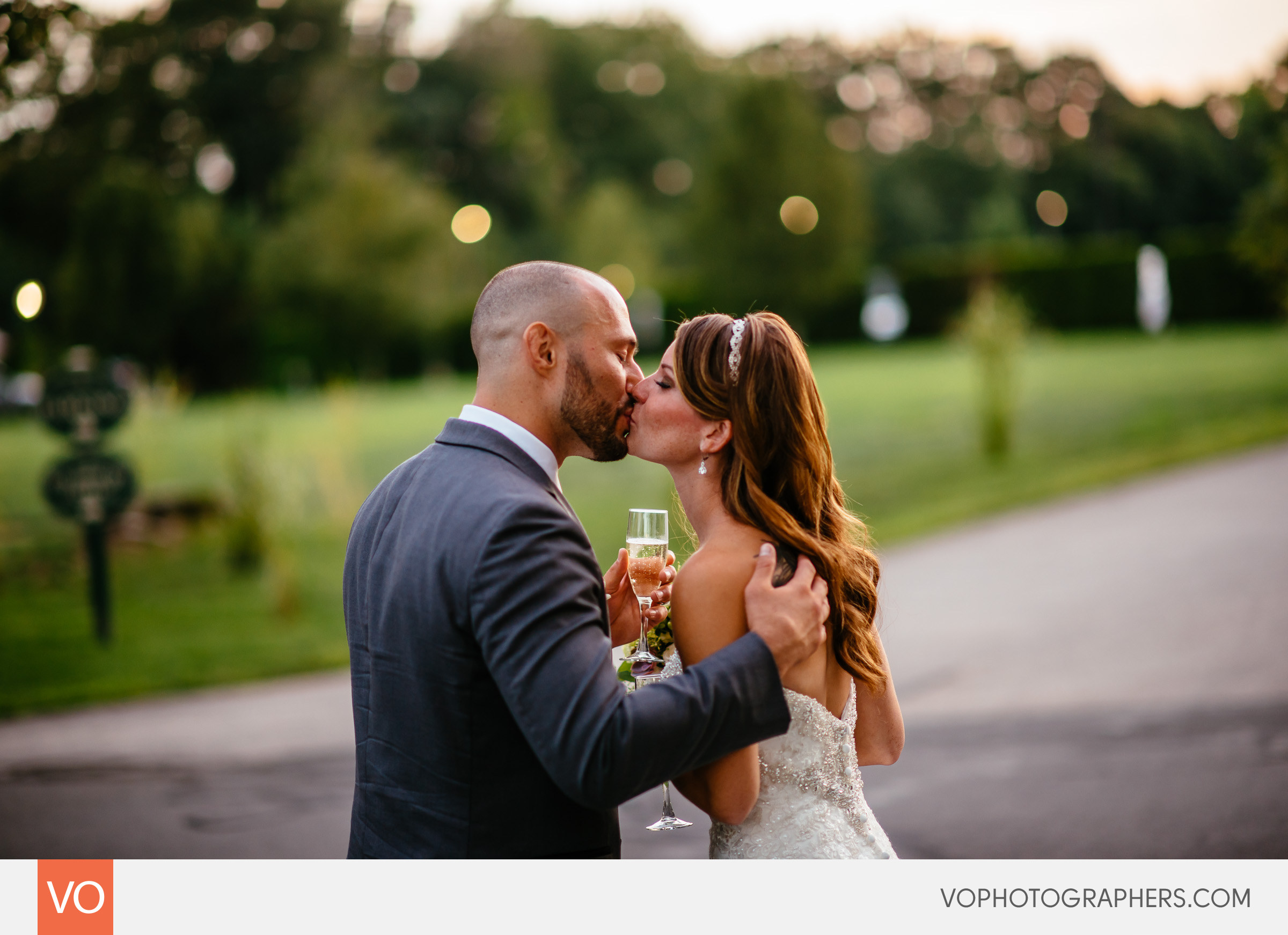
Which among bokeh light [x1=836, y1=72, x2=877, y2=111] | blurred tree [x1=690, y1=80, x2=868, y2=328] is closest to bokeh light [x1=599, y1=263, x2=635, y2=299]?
blurred tree [x1=690, y1=80, x2=868, y2=328]

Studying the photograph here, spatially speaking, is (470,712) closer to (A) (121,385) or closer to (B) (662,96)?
(A) (121,385)

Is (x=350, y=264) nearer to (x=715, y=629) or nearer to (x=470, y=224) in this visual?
(x=470, y=224)

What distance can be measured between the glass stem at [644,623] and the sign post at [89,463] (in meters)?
8.86

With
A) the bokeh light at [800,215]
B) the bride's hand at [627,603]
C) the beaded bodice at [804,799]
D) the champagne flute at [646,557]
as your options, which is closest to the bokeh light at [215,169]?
the bokeh light at [800,215]

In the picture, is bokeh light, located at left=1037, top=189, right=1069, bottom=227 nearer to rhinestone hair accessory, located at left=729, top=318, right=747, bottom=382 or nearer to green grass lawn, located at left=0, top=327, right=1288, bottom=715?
green grass lawn, located at left=0, top=327, right=1288, bottom=715

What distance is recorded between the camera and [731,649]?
6.97 ft

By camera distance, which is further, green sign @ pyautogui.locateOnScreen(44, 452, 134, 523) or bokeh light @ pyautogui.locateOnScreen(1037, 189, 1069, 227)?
bokeh light @ pyautogui.locateOnScreen(1037, 189, 1069, 227)

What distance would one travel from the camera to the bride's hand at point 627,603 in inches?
101

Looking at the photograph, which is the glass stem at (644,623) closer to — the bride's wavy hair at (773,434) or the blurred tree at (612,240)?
the bride's wavy hair at (773,434)

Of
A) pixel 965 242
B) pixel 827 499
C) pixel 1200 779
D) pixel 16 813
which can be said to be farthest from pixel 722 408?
pixel 965 242

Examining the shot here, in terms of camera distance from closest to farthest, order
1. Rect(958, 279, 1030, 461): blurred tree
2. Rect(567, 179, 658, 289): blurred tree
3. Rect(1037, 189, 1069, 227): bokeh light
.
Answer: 1. Rect(958, 279, 1030, 461): blurred tree
2. Rect(567, 179, 658, 289): blurred tree
3. Rect(1037, 189, 1069, 227): bokeh light

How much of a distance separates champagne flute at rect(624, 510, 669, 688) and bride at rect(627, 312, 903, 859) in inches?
3.7

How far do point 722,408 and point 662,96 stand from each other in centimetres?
6218

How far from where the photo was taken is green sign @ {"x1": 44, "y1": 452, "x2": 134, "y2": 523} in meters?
9.82
